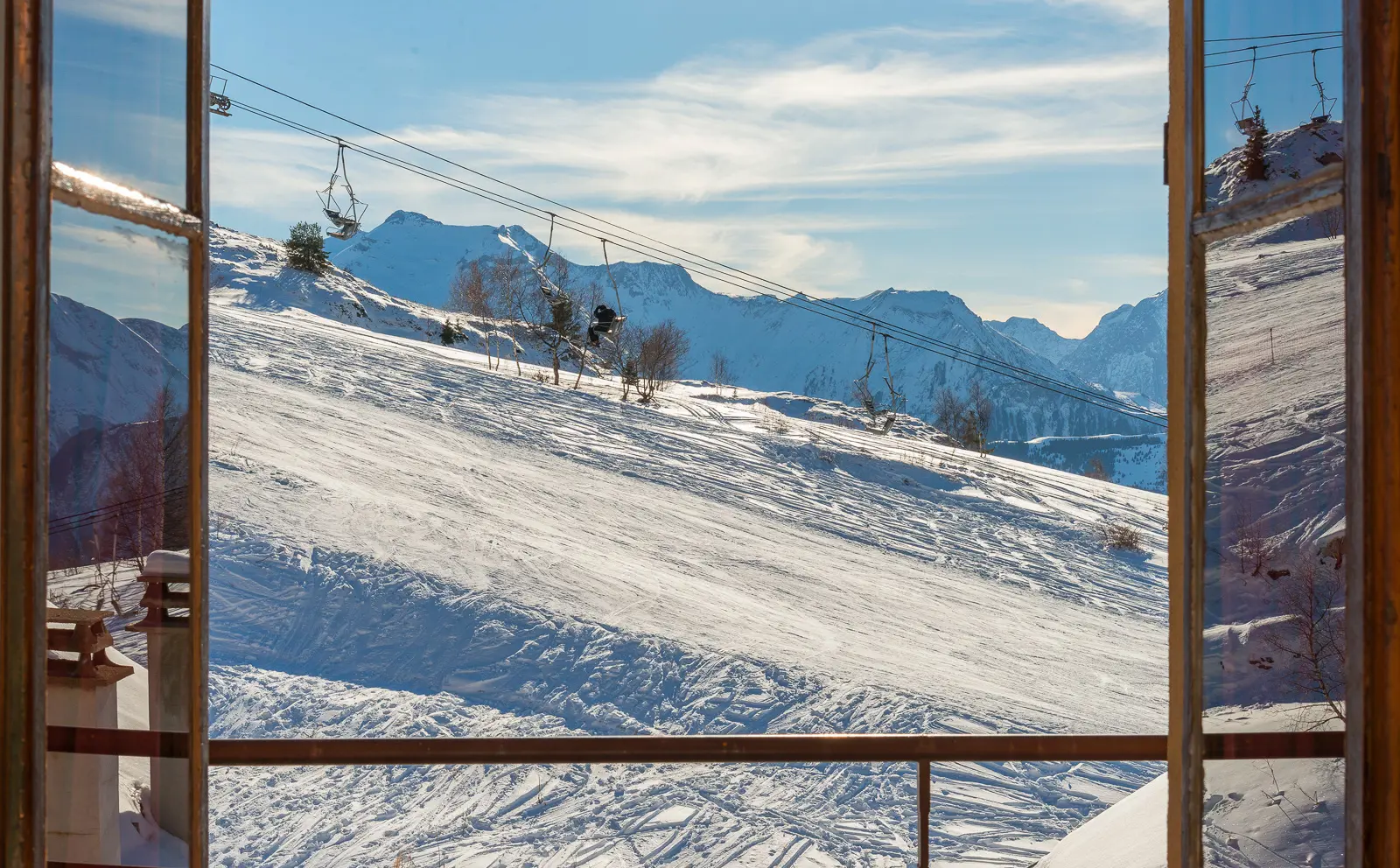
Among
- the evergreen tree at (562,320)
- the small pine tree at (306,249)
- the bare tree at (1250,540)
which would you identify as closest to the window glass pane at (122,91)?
the bare tree at (1250,540)

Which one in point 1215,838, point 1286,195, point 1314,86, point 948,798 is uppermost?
point 1314,86

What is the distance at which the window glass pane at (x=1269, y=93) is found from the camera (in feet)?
4.04

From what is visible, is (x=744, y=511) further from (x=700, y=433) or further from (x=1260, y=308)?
(x=1260, y=308)

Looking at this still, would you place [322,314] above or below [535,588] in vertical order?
above

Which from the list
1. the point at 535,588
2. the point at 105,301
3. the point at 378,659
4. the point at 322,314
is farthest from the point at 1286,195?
the point at 322,314

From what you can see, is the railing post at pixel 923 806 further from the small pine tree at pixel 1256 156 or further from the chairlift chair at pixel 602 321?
the chairlift chair at pixel 602 321

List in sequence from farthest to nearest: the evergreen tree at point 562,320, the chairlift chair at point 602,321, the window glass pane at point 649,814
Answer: the evergreen tree at point 562,320
the chairlift chair at point 602,321
the window glass pane at point 649,814

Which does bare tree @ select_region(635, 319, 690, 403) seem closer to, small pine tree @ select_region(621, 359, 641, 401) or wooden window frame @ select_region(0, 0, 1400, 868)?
small pine tree @ select_region(621, 359, 641, 401)

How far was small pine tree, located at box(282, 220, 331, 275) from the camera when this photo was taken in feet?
111

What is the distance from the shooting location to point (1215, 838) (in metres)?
1.47

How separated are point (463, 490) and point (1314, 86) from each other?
12653 millimetres

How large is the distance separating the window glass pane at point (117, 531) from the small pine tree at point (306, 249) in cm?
3415

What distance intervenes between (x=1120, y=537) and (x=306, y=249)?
27.6 meters

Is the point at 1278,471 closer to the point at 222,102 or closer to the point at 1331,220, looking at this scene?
the point at 1331,220
